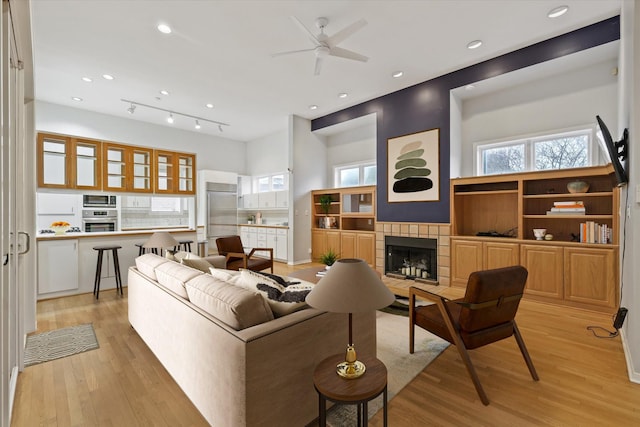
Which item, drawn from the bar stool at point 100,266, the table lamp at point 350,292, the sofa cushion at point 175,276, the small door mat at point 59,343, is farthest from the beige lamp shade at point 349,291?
the bar stool at point 100,266

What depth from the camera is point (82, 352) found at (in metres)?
2.49

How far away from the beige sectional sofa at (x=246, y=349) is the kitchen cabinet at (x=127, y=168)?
3.84 metres

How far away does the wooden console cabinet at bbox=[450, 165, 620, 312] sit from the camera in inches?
129

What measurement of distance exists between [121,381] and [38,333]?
5.39 ft

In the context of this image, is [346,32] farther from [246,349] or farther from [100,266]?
[100,266]

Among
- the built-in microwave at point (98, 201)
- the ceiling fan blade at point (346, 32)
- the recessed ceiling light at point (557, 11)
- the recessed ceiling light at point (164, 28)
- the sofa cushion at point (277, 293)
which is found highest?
the recessed ceiling light at point (557, 11)

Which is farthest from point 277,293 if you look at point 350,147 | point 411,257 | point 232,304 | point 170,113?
point 170,113

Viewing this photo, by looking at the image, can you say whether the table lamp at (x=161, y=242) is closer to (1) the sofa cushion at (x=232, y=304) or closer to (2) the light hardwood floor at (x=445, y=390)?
(2) the light hardwood floor at (x=445, y=390)

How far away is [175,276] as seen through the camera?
2.07 meters

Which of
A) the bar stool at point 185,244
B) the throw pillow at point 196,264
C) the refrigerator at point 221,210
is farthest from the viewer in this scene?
the refrigerator at point 221,210

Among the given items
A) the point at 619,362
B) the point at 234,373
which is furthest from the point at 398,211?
the point at 234,373

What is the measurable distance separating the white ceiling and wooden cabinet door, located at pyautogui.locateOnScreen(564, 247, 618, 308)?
2677 millimetres

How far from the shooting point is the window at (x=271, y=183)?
779 cm

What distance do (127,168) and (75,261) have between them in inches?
66.1
